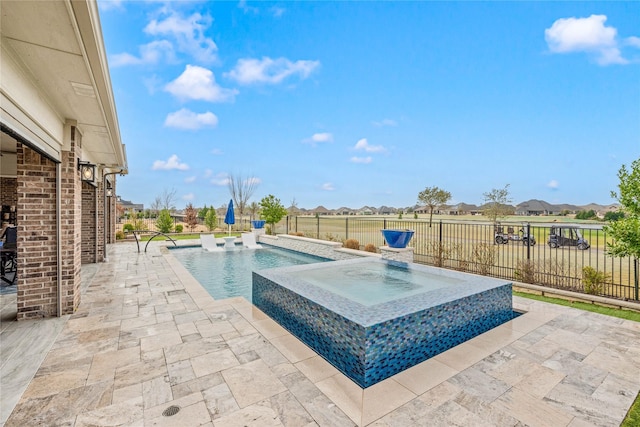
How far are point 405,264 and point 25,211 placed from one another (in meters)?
6.87

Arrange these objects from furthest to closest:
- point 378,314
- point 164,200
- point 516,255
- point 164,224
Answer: point 164,200 → point 164,224 → point 516,255 → point 378,314

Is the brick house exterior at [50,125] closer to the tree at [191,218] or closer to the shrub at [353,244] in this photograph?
the shrub at [353,244]

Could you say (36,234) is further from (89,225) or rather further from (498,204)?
(498,204)

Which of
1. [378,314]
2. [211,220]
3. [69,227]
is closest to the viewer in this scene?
[378,314]

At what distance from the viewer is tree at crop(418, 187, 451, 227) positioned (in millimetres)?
25344

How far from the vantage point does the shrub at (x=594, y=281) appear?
5.73 m

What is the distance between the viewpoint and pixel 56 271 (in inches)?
185

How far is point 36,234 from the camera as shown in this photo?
4.57 meters

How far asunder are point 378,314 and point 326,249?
26.7ft

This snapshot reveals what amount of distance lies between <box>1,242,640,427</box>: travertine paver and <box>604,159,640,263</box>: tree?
110 centimetres

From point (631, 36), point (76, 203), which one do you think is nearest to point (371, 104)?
point (631, 36)

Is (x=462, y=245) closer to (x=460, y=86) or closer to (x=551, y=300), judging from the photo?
(x=551, y=300)

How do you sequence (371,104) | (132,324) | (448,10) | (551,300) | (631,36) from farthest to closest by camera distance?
1. (371,104)
2. (448,10)
3. (631,36)
4. (551,300)
5. (132,324)

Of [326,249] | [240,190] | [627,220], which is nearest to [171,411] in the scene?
A: [627,220]
